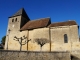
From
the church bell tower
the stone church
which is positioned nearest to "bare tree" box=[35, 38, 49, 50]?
the stone church

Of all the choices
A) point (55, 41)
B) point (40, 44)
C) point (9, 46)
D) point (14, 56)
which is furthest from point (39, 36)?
point (14, 56)

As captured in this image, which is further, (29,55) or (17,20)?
(17,20)

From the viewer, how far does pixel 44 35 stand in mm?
23656

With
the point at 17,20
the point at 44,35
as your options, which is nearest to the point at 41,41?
the point at 44,35

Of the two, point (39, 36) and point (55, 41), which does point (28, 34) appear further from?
point (55, 41)

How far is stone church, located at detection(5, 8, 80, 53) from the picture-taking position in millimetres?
21375

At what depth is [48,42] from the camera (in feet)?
75.4

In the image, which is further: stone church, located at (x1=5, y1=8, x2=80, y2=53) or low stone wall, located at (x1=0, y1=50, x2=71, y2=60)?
stone church, located at (x1=5, y1=8, x2=80, y2=53)

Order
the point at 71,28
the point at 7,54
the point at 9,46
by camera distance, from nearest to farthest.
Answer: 1. the point at 7,54
2. the point at 71,28
3. the point at 9,46

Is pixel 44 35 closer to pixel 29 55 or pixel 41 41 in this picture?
pixel 41 41

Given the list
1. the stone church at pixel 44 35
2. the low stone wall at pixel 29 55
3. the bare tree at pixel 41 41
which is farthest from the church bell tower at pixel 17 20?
the low stone wall at pixel 29 55

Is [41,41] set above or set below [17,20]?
below

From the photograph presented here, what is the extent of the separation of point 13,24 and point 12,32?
213cm

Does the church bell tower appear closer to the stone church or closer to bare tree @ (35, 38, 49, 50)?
the stone church
